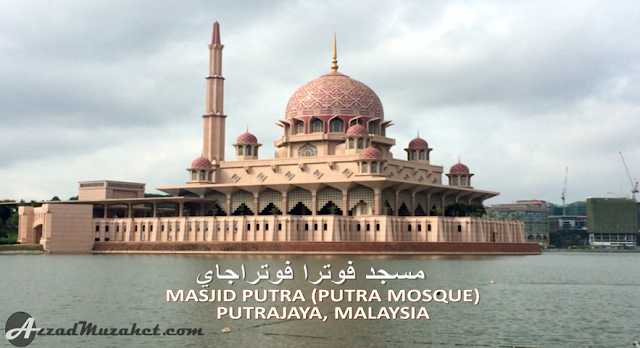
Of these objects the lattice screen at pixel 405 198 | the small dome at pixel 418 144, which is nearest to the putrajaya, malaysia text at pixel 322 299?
the lattice screen at pixel 405 198

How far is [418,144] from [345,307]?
68.7 m

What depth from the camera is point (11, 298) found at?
37.2m

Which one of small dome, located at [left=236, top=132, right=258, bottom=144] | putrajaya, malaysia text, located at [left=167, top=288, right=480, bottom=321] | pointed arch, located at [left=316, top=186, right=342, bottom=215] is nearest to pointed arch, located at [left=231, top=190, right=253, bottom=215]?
small dome, located at [left=236, top=132, right=258, bottom=144]

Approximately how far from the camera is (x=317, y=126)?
315 feet

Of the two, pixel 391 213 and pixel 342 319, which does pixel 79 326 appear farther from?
pixel 391 213

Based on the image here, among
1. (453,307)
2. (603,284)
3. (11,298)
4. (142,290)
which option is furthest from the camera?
(603,284)

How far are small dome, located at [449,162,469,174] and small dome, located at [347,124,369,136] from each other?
14.8m

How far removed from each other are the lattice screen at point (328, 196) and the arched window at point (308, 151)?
265 inches

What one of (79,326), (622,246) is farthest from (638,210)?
(79,326)

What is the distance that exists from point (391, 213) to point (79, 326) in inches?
2528

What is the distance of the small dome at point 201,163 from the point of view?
9388 cm

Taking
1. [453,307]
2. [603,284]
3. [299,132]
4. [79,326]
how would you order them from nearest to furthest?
[79,326] → [453,307] → [603,284] → [299,132]

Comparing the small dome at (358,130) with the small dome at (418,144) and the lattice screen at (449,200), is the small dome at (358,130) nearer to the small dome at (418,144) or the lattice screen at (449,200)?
the small dome at (418,144)

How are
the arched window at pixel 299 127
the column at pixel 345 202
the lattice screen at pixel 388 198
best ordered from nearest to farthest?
1. the column at pixel 345 202
2. the lattice screen at pixel 388 198
3. the arched window at pixel 299 127
